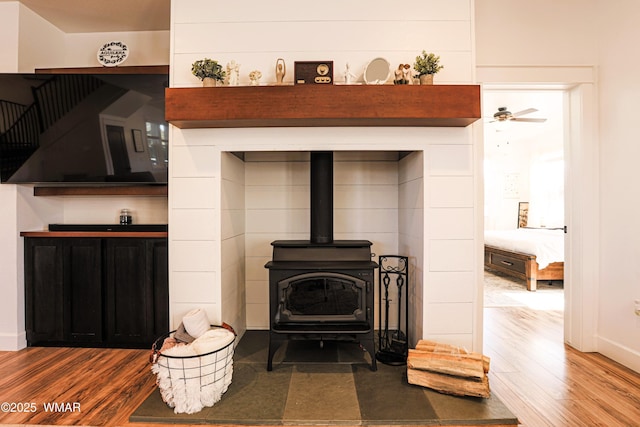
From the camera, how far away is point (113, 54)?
2873 mm

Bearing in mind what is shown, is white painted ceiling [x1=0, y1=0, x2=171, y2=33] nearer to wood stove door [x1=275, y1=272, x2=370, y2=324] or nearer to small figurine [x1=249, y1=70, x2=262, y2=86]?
small figurine [x1=249, y1=70, x2=262, y2=86]

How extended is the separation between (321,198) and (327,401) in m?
1.31

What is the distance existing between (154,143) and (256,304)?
151 cm

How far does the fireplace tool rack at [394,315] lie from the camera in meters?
2.36

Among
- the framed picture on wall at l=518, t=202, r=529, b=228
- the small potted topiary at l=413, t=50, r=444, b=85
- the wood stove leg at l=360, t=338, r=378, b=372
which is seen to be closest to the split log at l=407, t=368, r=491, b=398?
the wood stove leg at l=360, t=338, r=378, b=372

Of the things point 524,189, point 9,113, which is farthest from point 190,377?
point 524,189

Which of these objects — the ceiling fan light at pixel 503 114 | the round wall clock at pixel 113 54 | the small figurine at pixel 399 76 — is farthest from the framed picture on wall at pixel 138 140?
the ceiling fan light at pixel 503 114

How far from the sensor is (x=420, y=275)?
7.80ft

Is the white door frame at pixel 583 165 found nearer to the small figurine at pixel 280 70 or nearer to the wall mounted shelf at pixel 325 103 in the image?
the wall mounted shelf at pixel 325 103

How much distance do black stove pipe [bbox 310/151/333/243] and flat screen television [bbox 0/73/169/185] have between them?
1103 millimetres

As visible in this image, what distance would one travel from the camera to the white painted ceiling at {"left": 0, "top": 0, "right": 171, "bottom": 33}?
2676mm

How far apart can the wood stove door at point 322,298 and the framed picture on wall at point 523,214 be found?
7.12 metres

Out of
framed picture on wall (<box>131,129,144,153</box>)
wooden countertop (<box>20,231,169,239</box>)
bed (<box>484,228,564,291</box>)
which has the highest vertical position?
framed picture on wall (<box>131,129,144,153</box>)

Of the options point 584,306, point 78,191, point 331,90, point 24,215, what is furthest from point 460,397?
point 24,215
